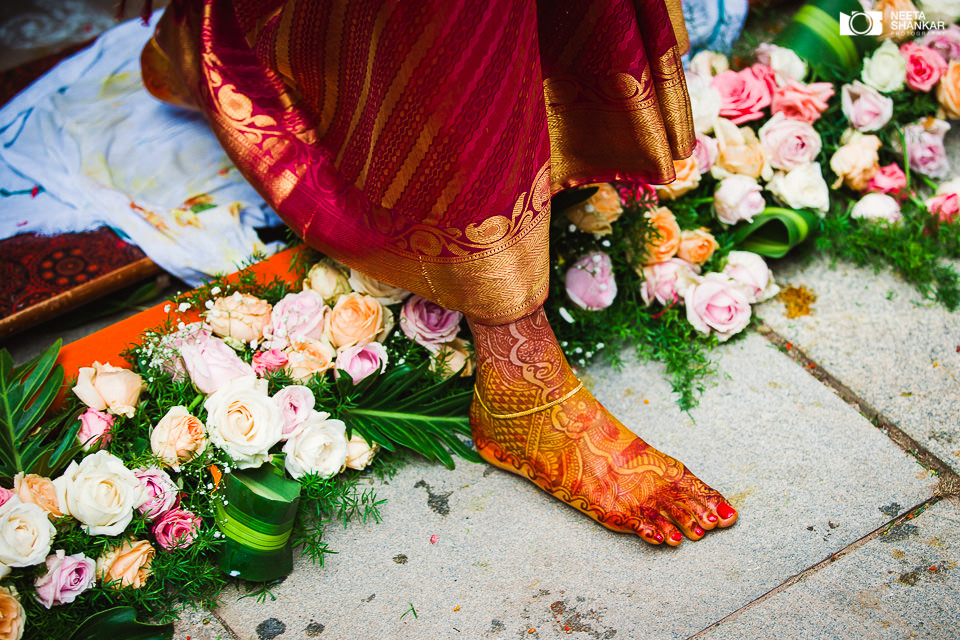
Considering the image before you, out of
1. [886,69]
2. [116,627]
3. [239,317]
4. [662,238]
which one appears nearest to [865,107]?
[886,69]

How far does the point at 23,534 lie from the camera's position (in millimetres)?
1170

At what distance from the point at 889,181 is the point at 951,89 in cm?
34

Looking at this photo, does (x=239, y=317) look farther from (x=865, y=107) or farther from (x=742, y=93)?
(x=865, y=107)

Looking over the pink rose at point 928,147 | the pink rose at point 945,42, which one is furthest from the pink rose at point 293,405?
the pink rose at point 945,42

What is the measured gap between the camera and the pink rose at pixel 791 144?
190cm

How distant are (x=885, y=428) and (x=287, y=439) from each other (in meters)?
1.21

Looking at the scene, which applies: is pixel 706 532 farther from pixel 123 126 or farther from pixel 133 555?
pixel 123 126

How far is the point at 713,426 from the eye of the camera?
1.56 metres

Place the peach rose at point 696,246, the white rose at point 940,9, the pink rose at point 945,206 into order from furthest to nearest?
the white rose at point 940,9, the pink rose at point 945,206, the peach rose at point 696,246

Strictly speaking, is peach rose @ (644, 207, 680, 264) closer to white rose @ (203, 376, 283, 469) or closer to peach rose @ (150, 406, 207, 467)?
white rose @ (203, 376, 283, 469)

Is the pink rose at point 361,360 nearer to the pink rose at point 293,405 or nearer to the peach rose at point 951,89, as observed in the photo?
the pink rose at point 293,405

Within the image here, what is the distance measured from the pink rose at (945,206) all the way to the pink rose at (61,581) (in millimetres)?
2062

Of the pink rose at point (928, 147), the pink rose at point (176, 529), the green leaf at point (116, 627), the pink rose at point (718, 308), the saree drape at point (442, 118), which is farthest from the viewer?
the pink rose at point (928, 147)

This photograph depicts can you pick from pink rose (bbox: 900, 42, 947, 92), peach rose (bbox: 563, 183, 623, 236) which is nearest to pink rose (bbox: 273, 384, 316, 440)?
peach rose (bbox: 563, 183, 623, 236)
